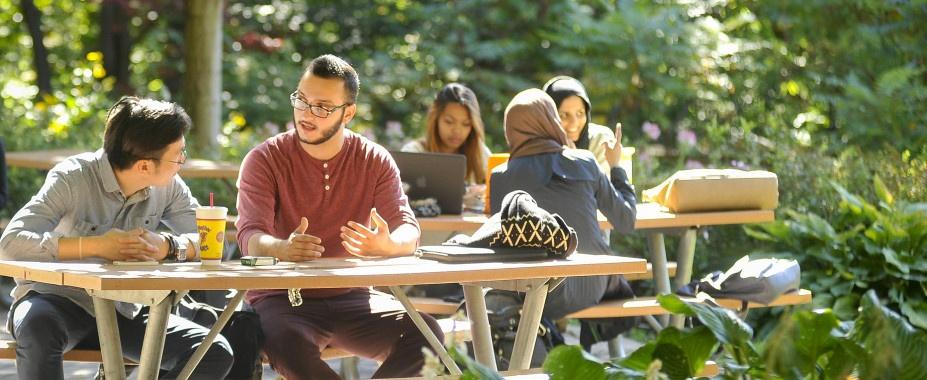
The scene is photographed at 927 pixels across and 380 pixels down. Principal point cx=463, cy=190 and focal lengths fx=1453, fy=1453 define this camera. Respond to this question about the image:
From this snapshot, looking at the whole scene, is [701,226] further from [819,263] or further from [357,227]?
[357,227]

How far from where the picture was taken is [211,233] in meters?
4.10

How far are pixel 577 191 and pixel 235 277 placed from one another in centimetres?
223

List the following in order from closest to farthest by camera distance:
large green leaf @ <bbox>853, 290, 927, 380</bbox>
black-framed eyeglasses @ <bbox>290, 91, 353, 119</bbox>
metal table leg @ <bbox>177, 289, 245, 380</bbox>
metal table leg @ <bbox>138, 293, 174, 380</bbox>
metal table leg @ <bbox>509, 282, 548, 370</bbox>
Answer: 1. large green leaf @ <bbox>853, 290, 927, 380</bbox>
2. metal table leg @ <bbox>138, 293, 174, 380</bbox>
3. metal table leg @ <bbox>177, 289, 245, 380</bbox>
4. metal table leg @ <bbox>509, 282, 548, 370</bbox>
5. black-framed eyeglasses @ <bbox>290, 91, 353, 119</bbox>

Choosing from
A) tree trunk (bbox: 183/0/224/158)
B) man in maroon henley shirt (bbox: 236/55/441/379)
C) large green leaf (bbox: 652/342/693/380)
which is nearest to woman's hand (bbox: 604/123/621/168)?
man in maroon henley shirt (bbox: 236/55/441/379)

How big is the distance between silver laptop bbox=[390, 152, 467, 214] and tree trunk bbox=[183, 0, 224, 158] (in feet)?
16.4

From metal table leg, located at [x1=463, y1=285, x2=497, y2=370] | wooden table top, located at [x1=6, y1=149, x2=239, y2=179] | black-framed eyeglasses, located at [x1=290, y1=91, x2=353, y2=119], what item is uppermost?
black-framed eyeglasses, located at [x1=290, y1=91, x2=353, y2=119]

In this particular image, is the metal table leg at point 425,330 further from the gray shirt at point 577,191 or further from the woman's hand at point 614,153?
the woman's hand at point 614,153

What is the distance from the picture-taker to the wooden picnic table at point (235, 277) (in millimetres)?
3812

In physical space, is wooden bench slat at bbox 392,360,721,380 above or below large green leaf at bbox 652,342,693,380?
below

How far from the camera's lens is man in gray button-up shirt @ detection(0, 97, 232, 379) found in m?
4.21

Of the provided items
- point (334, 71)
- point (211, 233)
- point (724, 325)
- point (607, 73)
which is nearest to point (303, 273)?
point (211, 233)

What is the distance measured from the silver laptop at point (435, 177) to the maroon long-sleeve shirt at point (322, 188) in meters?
1.45

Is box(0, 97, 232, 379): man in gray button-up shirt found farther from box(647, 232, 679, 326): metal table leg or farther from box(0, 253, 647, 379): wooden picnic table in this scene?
box(647, 232, 679, 326): metal table leg

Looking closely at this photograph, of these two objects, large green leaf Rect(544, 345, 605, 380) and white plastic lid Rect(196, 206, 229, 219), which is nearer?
large green leaf Rect(544, 345, 605, 380)
